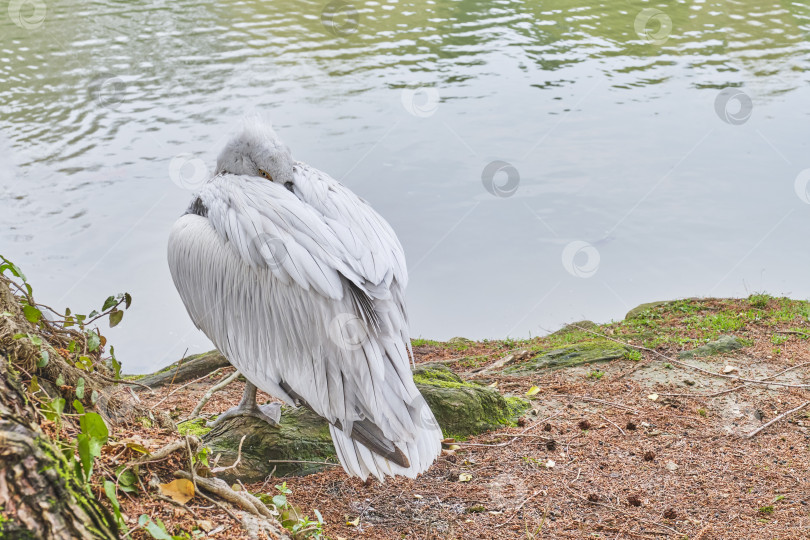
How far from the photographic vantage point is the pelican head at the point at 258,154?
4.32 metres

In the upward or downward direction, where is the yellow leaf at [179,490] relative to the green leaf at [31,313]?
downward

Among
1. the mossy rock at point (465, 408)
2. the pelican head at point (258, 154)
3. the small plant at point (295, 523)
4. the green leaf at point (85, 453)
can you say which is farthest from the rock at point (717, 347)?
the green leaf at point (85, 453)

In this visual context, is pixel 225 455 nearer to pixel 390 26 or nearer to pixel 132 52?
pixel 132 52

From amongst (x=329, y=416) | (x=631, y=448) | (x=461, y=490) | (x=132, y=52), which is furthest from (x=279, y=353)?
(x=132, y=52)

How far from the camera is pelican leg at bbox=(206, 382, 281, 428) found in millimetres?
4035

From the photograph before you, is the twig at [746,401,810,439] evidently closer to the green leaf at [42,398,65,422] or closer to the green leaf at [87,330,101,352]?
the green leaf at [87,330,101,352]

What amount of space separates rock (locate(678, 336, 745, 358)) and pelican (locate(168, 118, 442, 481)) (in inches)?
107

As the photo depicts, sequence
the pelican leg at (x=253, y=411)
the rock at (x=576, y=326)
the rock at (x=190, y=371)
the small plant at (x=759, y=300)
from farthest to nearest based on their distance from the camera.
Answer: the rock at (x=576, y=326), the small plant at (x=759, y=300), the rock at (x=190, y=371), the pelican leg at (x=253, y=411)

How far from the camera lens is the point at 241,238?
3.78 meters

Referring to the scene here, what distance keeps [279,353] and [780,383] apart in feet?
10.6

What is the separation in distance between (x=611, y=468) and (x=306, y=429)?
1.66 metres

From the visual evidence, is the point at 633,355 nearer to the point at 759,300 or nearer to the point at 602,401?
the point at 602,401

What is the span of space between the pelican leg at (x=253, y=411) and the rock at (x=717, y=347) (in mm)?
3167

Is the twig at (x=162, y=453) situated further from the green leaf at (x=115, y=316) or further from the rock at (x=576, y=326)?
the rock at (x=576, y=326)
